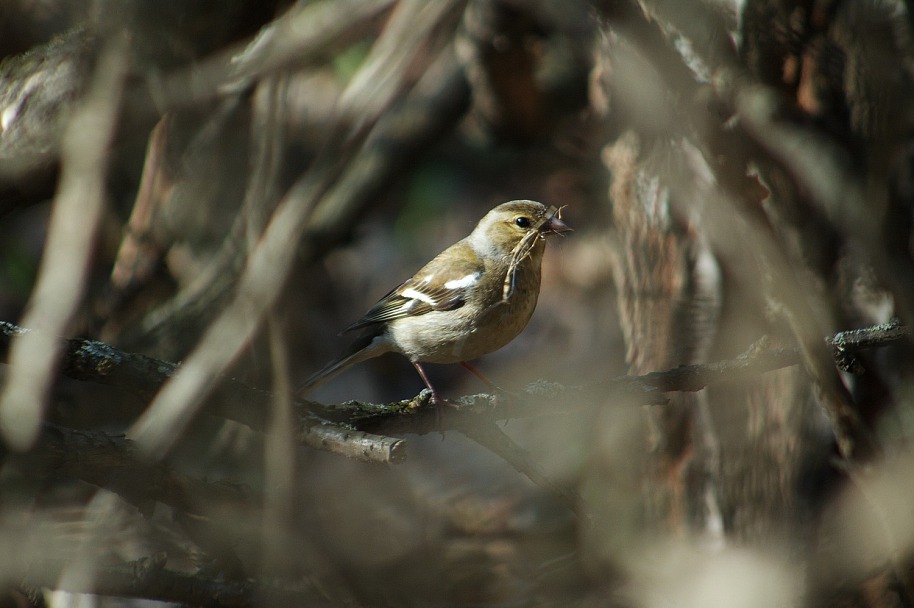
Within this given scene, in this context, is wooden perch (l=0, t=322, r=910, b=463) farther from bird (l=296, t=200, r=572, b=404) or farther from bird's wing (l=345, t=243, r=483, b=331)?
bird's wing (l=345, t=243, r=483, b=331)

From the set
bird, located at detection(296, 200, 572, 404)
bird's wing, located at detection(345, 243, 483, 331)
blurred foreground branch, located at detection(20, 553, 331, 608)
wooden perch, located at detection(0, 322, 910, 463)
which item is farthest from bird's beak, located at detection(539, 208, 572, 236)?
blurred foreground branch, located at detection(20, 553, 331, 608)

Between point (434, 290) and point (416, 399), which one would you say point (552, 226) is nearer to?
point (434, 290)

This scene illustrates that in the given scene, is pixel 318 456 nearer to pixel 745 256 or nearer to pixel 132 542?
pixel 132 542

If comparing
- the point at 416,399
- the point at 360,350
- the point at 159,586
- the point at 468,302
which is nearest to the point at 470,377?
the point at 360,350

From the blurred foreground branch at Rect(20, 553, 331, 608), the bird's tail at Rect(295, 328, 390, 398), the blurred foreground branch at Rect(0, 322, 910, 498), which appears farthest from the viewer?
the bird's tail at Rect(295, 328, 390, 398)

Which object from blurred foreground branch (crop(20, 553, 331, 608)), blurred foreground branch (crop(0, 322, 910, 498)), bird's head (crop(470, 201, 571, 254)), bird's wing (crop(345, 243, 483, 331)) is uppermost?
bird's head (crop(470, 201, 571, 254))

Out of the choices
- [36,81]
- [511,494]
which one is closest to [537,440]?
[511,494]

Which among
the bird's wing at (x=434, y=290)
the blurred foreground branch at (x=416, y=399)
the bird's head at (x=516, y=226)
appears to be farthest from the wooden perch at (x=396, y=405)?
the bird's head at (x=516, y=226)

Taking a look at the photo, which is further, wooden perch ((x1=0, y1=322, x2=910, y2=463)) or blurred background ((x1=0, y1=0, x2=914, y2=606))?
blurred background ((x1=0, y1=0, x2=914, y2=606))

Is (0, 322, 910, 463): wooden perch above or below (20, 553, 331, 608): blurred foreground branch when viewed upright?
above
